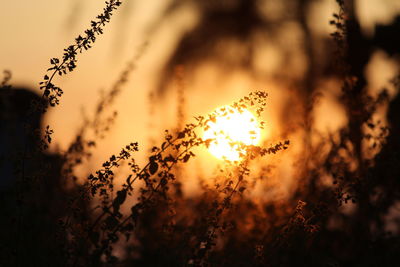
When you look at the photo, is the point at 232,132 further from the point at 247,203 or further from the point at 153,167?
the point at 247,203

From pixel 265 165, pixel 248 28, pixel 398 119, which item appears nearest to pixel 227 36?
pixel 248 28

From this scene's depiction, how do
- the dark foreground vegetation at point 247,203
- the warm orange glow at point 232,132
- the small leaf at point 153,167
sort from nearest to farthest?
the small leaf at point 153,167
the warm orange glow at point 232,132
the dark foreground vegetation at point 247,203

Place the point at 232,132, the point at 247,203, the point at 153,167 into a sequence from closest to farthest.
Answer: the point at 153,167, the point at 232,132, the point at 247,203

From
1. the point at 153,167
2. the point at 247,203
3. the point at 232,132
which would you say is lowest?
the point at 153,167

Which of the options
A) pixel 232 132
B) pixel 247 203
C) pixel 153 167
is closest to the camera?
pixel 153 167

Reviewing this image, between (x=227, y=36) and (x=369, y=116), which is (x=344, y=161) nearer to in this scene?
(x=369, y=116)

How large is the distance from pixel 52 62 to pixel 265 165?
2767 mm

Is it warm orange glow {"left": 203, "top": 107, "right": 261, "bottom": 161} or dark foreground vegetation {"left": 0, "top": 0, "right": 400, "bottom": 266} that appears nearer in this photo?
warm orange glow {"left": 203, "top": 107, "right": 261, "bottom": 161}

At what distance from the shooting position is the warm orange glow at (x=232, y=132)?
3.77m

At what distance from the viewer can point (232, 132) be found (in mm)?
3934

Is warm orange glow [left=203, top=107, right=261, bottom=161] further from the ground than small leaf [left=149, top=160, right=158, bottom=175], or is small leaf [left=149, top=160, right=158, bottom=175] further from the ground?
warm orange glow [left=203, top=107, right=261, bottom=161]

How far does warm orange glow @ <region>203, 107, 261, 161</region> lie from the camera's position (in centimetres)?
377

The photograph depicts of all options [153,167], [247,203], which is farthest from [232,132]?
[247,203]

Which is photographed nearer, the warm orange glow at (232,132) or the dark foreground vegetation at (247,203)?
the warm orange glow at (232,132)
